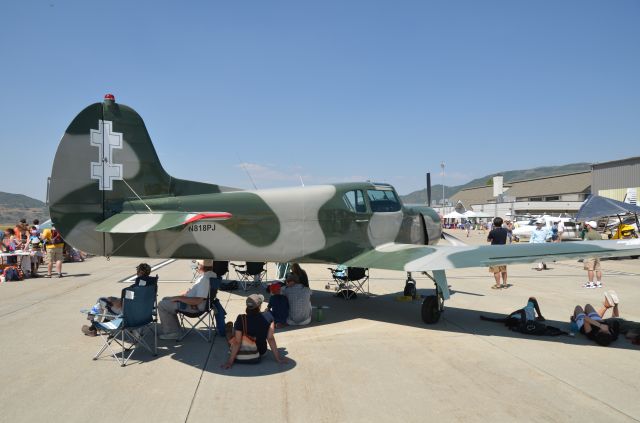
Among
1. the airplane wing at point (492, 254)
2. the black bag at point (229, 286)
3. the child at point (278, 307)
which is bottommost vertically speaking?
the black bag at point (229, 286)

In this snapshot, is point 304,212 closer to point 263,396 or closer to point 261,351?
point 261,351

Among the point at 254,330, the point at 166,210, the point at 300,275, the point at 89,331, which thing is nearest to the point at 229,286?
the point at 300,275

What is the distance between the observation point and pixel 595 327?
6539 mm

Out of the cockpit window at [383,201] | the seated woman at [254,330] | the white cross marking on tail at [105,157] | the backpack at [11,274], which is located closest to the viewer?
the seated woman at [254,330]

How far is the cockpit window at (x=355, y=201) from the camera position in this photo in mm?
8484

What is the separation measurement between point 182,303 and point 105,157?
3.03 meters

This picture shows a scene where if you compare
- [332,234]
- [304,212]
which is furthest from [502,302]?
[304,212]

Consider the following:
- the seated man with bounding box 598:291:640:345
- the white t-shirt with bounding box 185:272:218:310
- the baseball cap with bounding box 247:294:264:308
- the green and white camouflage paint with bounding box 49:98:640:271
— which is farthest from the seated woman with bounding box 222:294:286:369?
the seated man with bounding box 598:291:640:345

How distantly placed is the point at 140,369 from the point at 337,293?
5887mm

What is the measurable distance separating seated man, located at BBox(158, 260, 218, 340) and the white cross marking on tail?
238cm

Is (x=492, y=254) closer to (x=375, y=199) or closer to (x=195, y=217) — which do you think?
(x=375, y=199)

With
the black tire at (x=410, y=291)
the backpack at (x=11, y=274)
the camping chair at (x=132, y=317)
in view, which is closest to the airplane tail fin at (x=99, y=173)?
the camping chair at (x=132, y=317)

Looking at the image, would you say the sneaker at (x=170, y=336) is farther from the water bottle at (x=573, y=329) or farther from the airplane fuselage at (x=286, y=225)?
the water bottle at (x=573, y=329)

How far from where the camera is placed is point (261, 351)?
5.54 m
